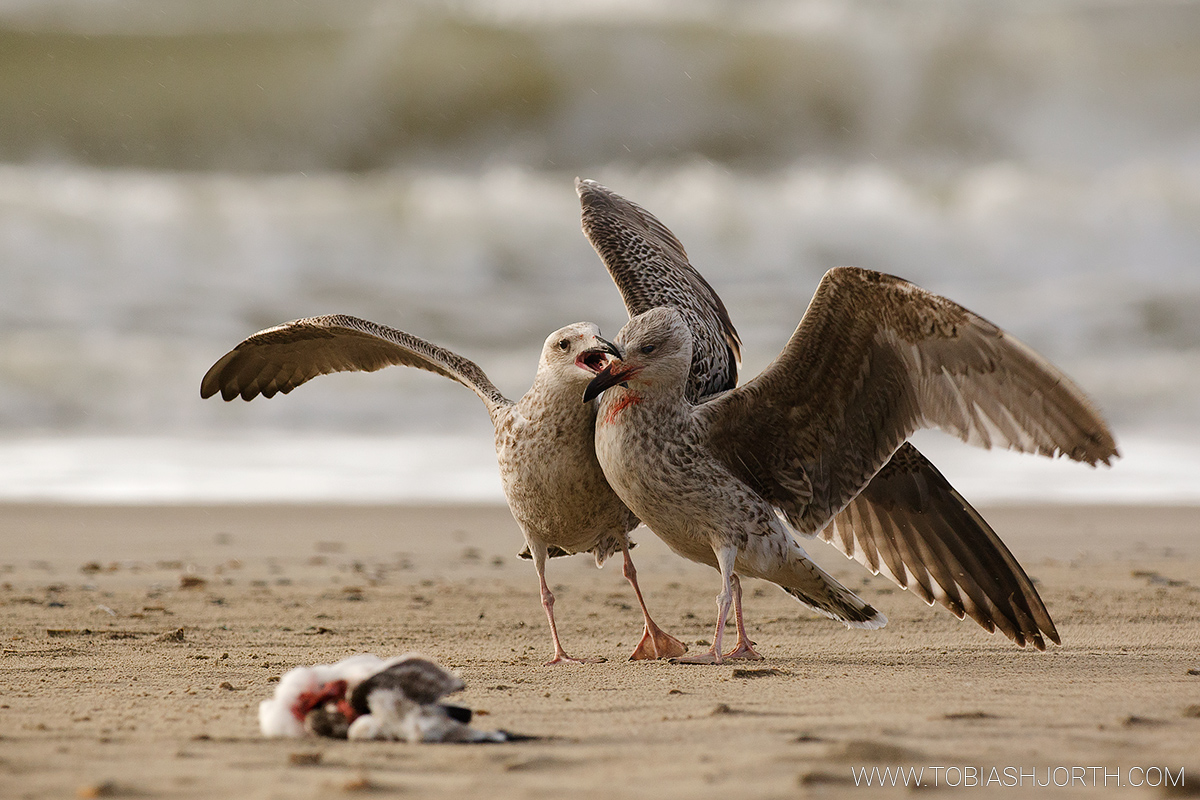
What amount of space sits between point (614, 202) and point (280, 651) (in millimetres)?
3874

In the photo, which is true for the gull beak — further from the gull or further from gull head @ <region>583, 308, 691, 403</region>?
the gull

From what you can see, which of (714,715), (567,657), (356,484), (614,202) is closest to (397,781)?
(714,715)

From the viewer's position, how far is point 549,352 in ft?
17.0

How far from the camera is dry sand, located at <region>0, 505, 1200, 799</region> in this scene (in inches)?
109

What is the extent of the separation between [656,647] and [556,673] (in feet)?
1.96

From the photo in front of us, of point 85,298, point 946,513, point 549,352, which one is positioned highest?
point 85,298

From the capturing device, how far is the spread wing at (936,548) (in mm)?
4980

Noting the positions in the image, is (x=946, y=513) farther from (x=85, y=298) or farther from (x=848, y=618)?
(x=85, y=298)

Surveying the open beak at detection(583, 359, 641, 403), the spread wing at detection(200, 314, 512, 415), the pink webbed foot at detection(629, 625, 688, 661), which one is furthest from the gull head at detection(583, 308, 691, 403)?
the spread wing at detection(200, 314, 512, 415)

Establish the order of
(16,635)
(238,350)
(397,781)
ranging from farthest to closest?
(238,350)
(16,635)
(397,781)

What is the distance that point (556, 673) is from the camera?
4402 mm

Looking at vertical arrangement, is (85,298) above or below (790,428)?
above

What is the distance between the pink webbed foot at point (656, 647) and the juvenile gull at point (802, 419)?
19 centimetres

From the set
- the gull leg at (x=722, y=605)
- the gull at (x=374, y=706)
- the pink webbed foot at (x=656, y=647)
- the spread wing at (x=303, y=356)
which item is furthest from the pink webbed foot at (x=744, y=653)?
the spread wing at (x=303, y=356)
